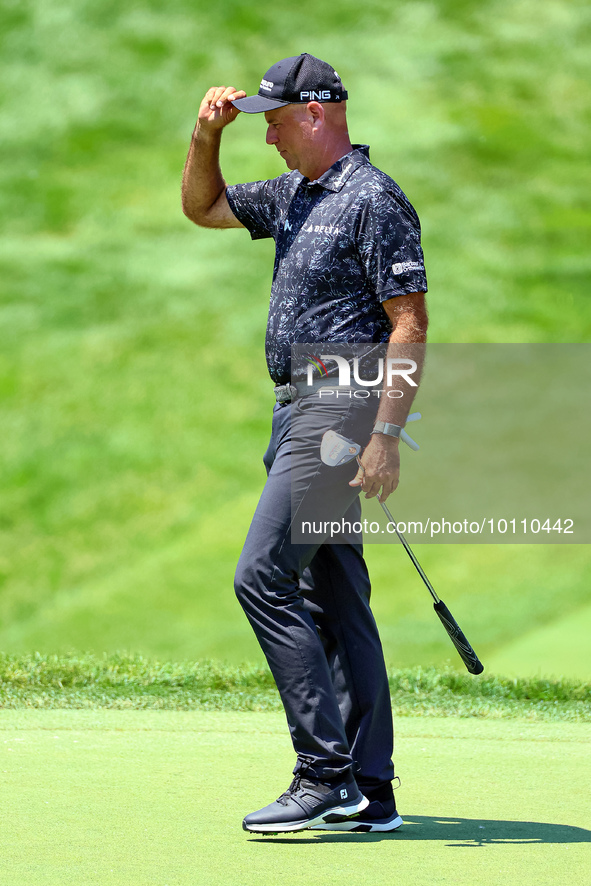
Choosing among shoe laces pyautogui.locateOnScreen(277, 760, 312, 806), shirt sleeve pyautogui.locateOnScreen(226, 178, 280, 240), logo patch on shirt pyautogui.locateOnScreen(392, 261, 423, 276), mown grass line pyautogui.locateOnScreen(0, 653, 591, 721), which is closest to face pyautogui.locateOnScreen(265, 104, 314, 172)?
shirt sleeve pyautogui.locateOnScreen(226, 178, 280, 240)

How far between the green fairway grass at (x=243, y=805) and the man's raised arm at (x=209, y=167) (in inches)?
50.5

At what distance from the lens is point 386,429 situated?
2395 mm

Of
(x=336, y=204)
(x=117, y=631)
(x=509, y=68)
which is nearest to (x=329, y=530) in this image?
(x=336, y=204)

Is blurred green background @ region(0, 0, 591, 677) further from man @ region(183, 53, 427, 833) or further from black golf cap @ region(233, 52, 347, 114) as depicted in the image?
black golf cap @ region(233, 52, 347, 114)

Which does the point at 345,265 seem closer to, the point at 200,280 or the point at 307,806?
the point at 307,806

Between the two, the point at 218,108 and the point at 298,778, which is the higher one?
the point at 218,108

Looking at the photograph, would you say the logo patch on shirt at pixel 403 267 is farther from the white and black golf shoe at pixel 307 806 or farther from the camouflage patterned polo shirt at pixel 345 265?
the white and black golf shoe at pixel 307 806

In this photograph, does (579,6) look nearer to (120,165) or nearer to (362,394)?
(120,165)

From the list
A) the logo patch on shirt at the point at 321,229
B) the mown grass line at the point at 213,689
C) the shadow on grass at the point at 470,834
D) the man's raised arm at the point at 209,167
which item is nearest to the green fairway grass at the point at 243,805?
the shadow on grass at the point at 470,834

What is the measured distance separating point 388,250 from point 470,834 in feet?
3.77

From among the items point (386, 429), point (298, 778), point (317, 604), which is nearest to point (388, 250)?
point (386, 429)

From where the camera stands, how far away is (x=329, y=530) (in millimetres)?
2475

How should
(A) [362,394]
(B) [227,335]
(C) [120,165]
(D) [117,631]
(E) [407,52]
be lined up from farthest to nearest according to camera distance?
(E) [407,52], (C) [120,165], (B) [227,335], (D) [117,631], (A) [362,394]

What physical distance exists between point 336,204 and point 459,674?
8.24 ft
